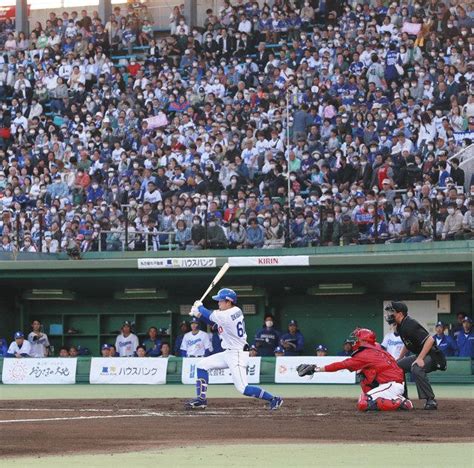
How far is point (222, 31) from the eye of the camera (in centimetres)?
3119

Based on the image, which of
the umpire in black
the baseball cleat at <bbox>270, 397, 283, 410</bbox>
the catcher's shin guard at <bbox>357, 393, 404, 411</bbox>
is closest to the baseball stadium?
the baseball cleat at <bbox>270, 397, 283, 410</bbox>

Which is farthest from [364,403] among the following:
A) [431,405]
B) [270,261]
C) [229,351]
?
[270,261]

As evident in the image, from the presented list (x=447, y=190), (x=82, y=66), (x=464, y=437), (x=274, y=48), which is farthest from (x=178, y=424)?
(x=82, y=66)

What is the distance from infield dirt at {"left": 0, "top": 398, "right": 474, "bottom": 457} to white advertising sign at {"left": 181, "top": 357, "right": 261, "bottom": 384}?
19.5 ft

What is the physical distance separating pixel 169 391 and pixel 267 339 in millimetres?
4086

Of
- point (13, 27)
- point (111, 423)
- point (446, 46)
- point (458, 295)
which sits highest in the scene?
point (13, 27)

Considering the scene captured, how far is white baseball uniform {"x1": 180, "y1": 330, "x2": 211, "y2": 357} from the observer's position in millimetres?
23297

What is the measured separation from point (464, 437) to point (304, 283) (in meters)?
14.1

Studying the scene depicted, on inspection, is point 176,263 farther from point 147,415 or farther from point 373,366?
point 373,366

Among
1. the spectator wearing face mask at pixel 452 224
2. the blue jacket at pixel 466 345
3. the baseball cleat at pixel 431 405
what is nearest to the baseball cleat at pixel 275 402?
the baseball cleat at pixel 431 405

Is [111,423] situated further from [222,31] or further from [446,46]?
[222,31]

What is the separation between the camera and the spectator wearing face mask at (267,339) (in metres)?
23.7

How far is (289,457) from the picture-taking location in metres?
8.98

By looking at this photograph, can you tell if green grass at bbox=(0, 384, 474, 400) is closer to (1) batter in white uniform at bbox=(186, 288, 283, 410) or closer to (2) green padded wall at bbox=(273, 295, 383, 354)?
(2) green padded wall at bbox=(273, 295, 383, 354)
